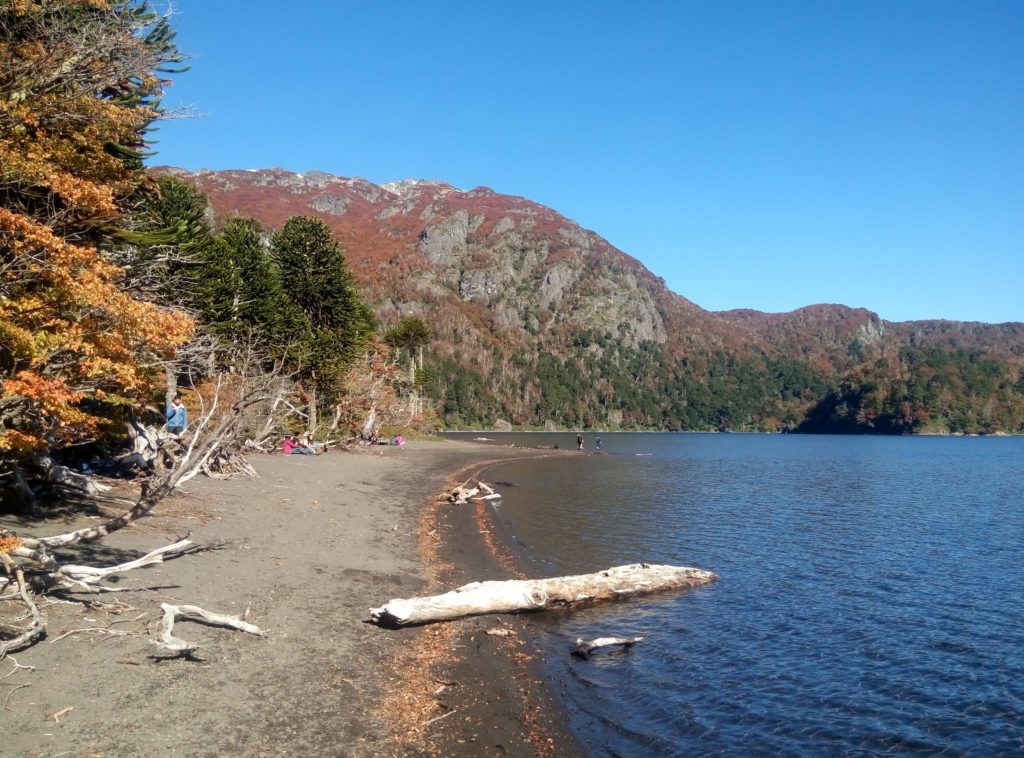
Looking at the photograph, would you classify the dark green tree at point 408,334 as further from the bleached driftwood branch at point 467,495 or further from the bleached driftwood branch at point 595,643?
the bleached driftwood branch at point 595,643

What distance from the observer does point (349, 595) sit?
37.0 ft

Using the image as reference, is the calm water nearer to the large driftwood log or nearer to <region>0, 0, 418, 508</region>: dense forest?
the large driftwood log

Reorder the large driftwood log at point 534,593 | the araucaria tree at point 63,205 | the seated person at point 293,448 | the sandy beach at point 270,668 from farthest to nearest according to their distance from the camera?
the seated person at point 293,448 → the large driftwood log at point 534,593 → the araucaria tree at point 63,205 → the sandy beach at point 270,668

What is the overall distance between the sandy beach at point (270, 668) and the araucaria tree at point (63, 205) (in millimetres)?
2816

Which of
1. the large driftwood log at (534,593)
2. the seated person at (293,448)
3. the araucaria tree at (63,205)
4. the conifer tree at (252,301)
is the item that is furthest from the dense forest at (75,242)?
the seated person at (293,448)

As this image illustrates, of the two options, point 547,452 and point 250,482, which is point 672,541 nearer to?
point 250,482

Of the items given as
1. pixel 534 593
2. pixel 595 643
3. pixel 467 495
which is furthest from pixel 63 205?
pixel 467 495

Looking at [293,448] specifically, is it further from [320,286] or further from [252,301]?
[320,286]

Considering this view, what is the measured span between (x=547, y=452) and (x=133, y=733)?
64039 millimetres

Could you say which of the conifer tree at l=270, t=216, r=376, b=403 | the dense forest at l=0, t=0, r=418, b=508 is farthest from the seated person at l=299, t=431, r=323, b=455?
the dense forest at l=0, t=0, r=418, b=508

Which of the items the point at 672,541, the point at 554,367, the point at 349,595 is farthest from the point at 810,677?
the point at 554,367

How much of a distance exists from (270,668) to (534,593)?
514 cm

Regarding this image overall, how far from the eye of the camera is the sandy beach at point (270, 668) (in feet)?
20.3

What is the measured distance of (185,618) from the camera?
8.54 meters
